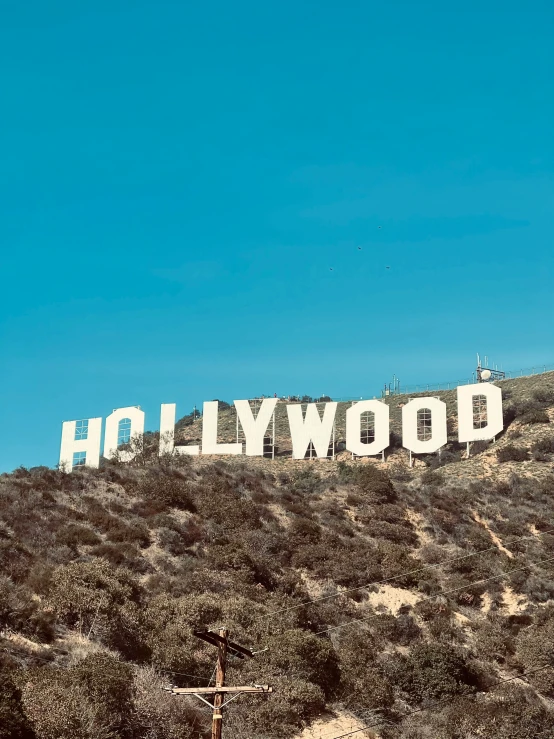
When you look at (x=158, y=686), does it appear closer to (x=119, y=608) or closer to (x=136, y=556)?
(x=119, y=608)

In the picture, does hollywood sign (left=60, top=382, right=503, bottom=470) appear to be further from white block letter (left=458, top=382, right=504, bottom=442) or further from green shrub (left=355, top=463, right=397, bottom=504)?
green shrub (left=355, top=463, right=397, bottom=504)

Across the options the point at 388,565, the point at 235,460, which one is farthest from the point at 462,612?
the point at 235,460

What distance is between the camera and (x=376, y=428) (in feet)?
196

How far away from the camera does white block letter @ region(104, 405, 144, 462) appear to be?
59938mm

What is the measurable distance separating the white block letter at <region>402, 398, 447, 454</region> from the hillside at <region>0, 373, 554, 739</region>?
108 inches

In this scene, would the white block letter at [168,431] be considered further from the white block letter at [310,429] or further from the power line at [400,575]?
the power line at [400,575]

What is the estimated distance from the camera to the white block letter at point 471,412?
188ft

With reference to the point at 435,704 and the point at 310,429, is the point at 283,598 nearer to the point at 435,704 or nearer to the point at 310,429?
the point at 435,704

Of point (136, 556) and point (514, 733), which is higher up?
point (136, 556)

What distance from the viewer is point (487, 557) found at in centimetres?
4378

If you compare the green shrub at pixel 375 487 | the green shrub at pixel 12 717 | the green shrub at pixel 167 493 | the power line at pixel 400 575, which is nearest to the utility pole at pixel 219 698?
the green shrub at pixel 12 717

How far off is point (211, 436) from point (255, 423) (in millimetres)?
3413

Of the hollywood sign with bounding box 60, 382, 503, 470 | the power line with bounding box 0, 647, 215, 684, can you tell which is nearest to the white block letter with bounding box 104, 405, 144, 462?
the hollywood sign with bounding box 60, 382, 503, 470

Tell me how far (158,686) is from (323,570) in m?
15.3
